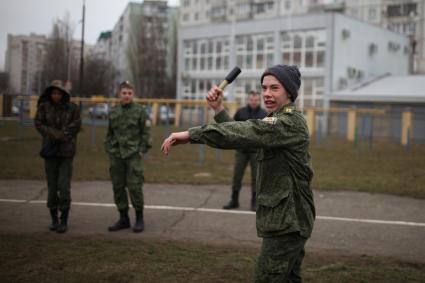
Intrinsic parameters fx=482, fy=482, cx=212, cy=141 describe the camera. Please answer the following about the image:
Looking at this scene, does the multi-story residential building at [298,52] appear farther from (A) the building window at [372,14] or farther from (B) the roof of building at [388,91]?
(A) the building window at [372,14]

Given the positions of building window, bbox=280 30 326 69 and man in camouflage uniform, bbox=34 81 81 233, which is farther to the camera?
building window, bbox=280 30 326 69

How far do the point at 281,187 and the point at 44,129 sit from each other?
4543 millimetres

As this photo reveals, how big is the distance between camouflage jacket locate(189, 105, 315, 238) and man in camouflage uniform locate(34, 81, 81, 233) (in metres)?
4.12

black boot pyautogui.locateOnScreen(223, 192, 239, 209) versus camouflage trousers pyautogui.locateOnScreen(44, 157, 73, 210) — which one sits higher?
camouflage trousers pyautogui.locateOnScreen(44, 157, 73, 210)

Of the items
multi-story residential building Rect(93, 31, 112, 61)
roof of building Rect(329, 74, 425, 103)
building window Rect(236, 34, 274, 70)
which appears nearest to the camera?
multi-story residential building Rect(93, 31, 112, 61)

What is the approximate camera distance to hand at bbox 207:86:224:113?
371 centimetres

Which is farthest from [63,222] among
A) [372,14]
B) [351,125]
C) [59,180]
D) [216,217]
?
[372,14]

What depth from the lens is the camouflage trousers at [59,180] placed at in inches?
267

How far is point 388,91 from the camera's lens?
35562 mm

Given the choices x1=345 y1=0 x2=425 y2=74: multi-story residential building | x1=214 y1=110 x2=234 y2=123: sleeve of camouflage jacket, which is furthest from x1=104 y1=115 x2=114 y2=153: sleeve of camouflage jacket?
x1=345 y1=0 x2=425 y2=74: multi-story residential building

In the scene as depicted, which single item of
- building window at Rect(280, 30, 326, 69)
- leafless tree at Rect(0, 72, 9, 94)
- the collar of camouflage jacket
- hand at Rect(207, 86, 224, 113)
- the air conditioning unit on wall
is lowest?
the collar of camouflage jacket

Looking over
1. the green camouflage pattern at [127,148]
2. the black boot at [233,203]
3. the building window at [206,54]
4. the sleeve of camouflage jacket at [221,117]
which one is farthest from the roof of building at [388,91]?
the sleeve of camouflage jacket at [221,117]

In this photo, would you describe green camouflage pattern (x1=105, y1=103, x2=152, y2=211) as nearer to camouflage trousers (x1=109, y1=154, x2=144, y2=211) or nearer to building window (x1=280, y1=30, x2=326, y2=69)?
camouflage trousers (x1=109, y1=154, x2=144, y2=211)

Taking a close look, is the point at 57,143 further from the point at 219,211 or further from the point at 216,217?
the point at 219,211
